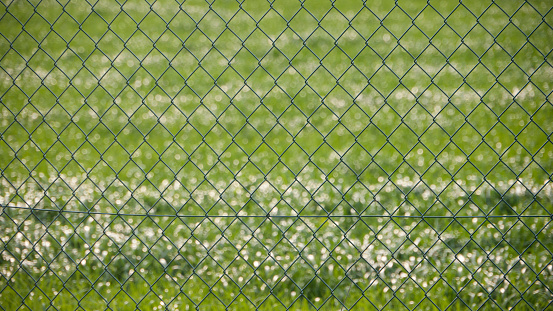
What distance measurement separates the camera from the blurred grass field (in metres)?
2.46

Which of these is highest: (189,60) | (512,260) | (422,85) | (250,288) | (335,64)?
(189,60)

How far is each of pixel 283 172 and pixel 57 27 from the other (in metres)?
8.66

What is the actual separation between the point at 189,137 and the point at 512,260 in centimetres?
394

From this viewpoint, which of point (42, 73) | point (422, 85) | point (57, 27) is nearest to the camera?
point (422, 85)

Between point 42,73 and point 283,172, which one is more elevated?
point 42,73

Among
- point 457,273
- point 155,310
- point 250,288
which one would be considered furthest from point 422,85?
point 155,310

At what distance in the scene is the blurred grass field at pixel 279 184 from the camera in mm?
2459

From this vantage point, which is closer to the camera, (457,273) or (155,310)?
(155,310)

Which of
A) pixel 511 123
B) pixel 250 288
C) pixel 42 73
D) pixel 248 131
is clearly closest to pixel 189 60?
pixel 42 73

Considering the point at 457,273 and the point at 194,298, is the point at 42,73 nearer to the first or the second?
the point at 194,298

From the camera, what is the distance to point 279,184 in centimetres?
442

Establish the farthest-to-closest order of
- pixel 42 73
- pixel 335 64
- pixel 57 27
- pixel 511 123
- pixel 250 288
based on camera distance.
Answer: pixel 57 27, pixel 335 64, pixel 42 73, pixel 511 123, pixel 250 288

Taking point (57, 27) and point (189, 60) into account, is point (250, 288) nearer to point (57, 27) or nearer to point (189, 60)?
point (189, 60)

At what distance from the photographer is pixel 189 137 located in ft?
19.4
